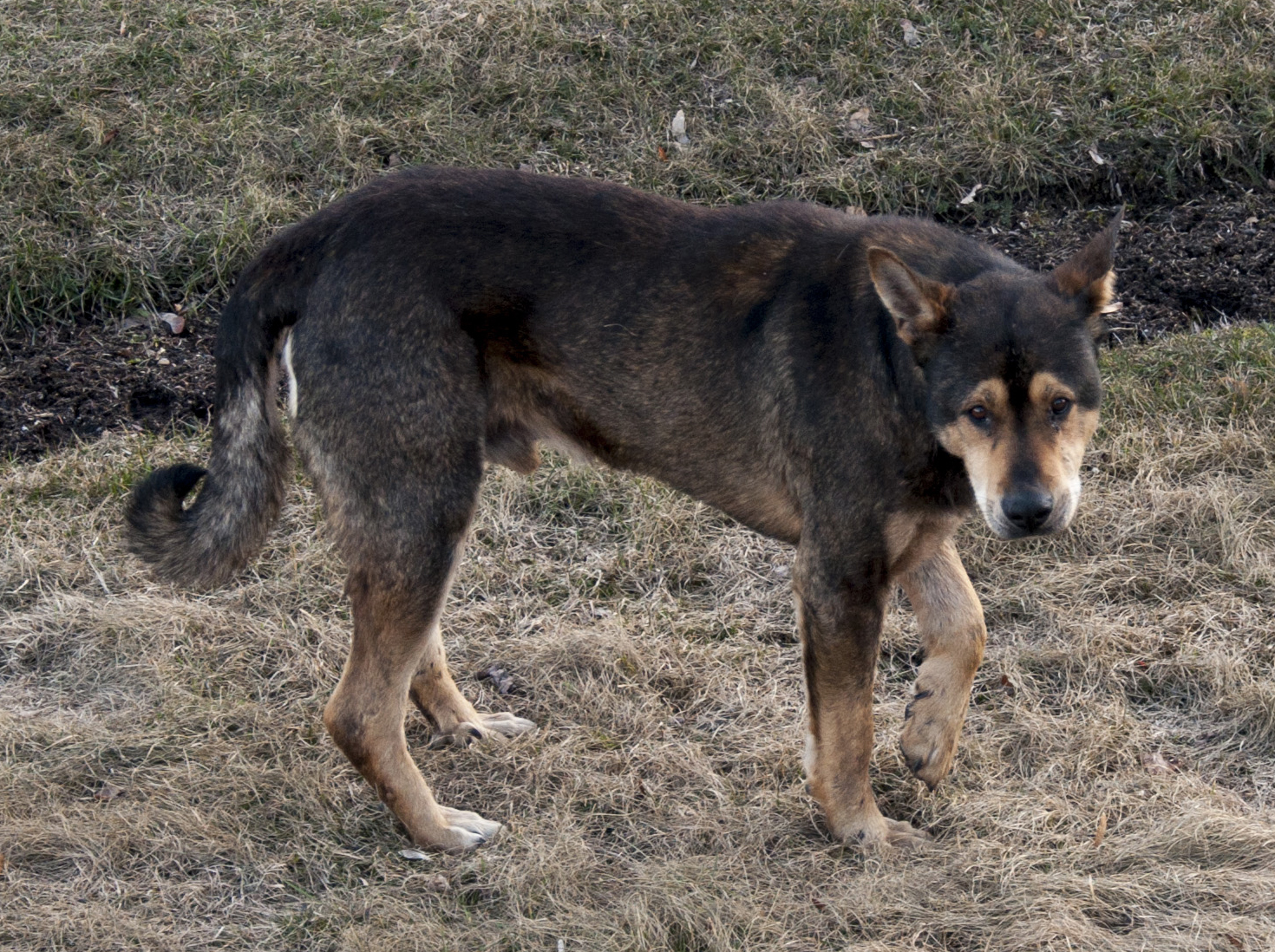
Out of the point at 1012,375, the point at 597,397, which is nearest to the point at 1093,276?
the point at 1012,375

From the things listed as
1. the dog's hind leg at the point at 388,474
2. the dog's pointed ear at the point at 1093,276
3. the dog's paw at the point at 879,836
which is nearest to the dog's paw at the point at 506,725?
the dog's hind leg at the point at 388,474

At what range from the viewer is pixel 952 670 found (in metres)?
4.52

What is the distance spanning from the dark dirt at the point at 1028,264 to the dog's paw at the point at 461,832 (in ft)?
9.71

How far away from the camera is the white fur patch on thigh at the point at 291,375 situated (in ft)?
13.9

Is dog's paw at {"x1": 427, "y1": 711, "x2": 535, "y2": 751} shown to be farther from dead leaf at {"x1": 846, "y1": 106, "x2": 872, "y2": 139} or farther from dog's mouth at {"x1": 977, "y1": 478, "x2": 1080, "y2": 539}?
dead leaf at {"x1": 846, "y1": 106, "x2": 872, "y2": 139}

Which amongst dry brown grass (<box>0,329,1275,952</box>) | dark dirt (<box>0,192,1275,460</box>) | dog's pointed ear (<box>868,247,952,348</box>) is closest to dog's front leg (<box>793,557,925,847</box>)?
dry brown grass (<box>0,329,1275,952</box>)

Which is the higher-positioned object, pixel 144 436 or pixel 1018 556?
pixel 1018 556

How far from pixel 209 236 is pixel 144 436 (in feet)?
4.89

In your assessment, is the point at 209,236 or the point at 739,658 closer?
the point at 739,658

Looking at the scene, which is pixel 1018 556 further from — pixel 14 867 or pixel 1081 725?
pixel 14 867

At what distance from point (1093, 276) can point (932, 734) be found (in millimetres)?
1530

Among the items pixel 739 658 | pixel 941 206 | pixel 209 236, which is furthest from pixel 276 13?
pixel 739 658

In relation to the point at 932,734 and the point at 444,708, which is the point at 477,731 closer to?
the point at 444,708

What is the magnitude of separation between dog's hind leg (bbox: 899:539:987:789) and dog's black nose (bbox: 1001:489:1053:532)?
2.47 feet
